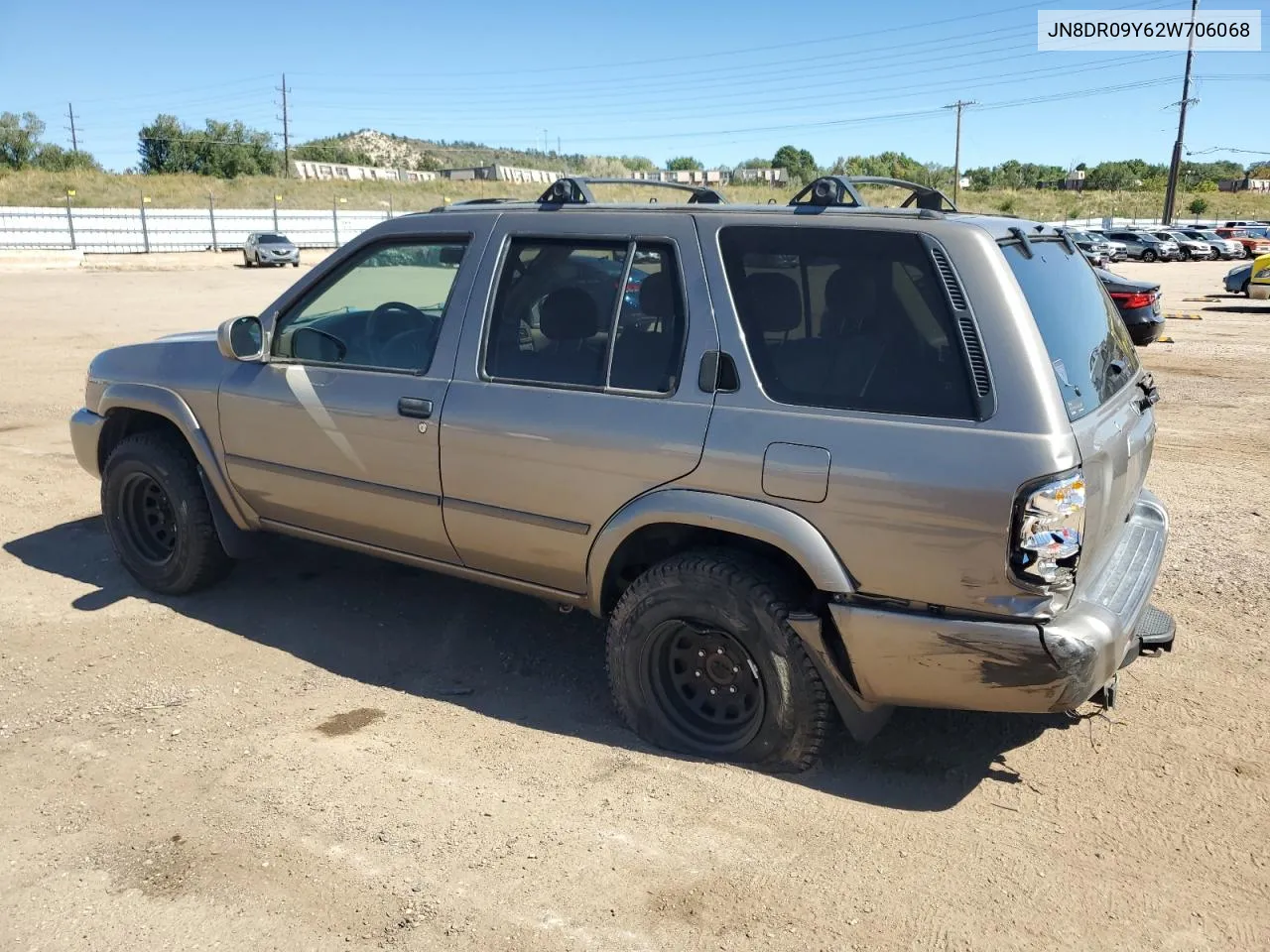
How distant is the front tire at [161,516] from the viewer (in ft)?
16.7

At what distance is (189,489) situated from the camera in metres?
5.09

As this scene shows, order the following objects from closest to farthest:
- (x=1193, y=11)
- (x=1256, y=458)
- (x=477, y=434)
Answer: (x=477, y=434) → (x=1256, y=458) → (x=1193, y=11)

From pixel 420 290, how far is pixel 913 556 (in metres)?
2.47

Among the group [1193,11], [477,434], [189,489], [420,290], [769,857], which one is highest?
[1193,11]

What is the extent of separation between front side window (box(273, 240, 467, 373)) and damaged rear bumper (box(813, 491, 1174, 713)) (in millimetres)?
2138

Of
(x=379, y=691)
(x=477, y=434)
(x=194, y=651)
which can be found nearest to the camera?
(x=477, y=434)

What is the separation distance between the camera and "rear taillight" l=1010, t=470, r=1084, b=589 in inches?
118

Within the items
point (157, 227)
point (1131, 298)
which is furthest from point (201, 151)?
point (1131, 298)

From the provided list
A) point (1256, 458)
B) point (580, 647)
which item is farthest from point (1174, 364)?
point (580, 647)

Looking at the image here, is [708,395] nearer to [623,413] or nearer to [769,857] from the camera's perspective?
[623,413]

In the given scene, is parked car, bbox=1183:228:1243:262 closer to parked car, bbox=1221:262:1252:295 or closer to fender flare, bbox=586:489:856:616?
parked car, bbox=1221:262:1252:295

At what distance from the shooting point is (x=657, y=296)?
3.78 m

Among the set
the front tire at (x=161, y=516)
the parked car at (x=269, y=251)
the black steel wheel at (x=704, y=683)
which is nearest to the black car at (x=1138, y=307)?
the black steel wheel at (x=704, y=683)

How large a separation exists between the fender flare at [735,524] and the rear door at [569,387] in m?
0.06
